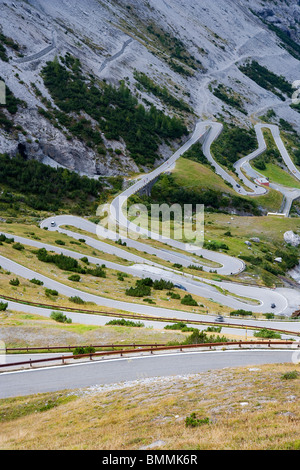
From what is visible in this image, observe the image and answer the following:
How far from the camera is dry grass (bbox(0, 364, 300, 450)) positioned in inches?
375

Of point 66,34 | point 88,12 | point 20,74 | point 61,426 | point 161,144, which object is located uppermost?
point 88,12

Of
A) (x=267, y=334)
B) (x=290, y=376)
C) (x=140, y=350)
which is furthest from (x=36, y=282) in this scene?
(x=290, y=376)

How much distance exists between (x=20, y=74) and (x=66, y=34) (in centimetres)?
3477

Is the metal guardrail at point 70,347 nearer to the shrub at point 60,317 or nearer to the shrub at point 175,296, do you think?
the shrub at point 60,317

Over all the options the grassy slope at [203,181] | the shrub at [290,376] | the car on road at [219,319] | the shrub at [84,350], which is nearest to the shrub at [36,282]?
the shrub at [84,350]

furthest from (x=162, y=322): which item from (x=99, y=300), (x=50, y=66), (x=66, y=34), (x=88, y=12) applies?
(x=88, y=12)

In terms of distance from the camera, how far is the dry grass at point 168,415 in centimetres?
952

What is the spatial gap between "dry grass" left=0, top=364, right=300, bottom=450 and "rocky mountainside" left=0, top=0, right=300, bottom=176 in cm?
6738

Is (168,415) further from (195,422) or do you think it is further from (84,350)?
(84,350)

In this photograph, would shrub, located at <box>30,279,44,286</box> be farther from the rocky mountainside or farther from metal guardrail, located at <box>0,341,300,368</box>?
the rocky mountainside

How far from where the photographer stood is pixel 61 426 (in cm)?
1152

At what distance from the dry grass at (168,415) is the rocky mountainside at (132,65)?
67.4 meters
